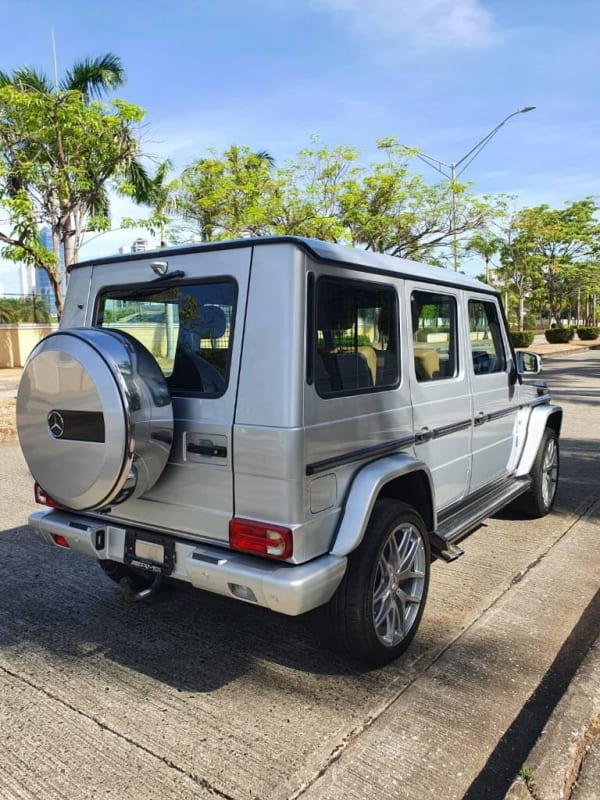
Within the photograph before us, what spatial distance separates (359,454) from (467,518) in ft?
4.05

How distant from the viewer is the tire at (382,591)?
2824mm

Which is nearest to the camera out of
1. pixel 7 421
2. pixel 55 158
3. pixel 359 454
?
A: pixel 359 454

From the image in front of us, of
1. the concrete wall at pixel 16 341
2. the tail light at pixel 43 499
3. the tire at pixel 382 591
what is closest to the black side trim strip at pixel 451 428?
the tire at pixel 382 591

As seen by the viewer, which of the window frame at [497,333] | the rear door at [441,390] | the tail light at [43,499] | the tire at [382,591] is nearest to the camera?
the tire at [382,591]

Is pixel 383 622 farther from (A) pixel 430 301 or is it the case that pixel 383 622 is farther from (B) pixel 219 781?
(A) pixel 430 301

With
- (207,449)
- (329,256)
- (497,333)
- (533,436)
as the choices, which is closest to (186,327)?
(207,449)

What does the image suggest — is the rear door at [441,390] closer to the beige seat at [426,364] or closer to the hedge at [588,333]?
the beige seat at [426,364]

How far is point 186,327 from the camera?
2980 mm

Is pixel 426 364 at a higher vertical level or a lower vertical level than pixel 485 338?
lower

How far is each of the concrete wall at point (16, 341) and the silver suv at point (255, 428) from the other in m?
20.3

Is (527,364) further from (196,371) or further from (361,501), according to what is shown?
(196,371)

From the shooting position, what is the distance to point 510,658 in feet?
10.2

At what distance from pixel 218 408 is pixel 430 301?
1.54 meters

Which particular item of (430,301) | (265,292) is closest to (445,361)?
(430,301)
